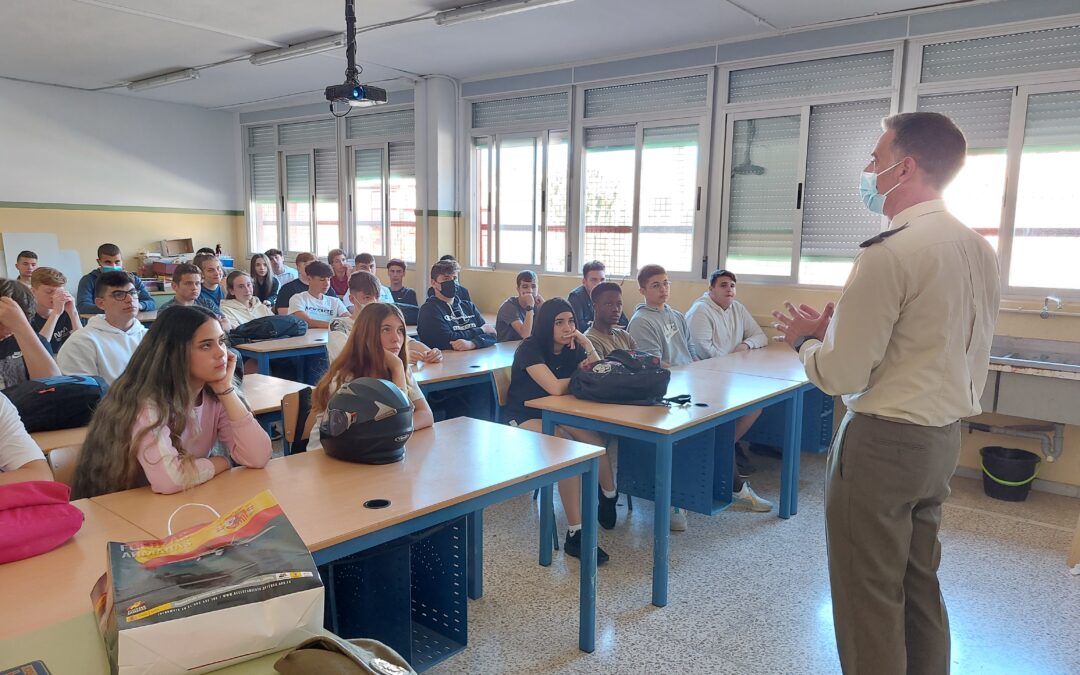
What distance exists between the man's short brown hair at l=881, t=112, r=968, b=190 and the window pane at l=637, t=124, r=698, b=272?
412 cm

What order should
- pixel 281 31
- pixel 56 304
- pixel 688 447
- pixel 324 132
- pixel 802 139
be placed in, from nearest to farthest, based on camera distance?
pixel 688 447 → pixel 56 304 → pixel 802 139 → pixel 281 31 → pixel 324 132

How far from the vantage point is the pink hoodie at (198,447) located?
6.78 feet

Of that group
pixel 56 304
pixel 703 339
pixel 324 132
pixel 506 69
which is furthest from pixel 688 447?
pixel 324 132

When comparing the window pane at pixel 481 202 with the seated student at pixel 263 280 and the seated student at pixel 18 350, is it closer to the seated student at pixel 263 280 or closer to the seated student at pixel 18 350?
the seated student at pixel 263 280

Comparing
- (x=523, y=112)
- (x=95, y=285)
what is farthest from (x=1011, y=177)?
(x=95, y=285)

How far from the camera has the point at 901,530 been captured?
1929 millimetres

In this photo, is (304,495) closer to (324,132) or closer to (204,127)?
(324,132)

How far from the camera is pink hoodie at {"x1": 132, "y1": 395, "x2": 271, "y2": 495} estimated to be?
6.78ft

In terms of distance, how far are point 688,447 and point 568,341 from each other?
0.81 m

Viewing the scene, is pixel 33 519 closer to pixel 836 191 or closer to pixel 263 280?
pixel 836 191

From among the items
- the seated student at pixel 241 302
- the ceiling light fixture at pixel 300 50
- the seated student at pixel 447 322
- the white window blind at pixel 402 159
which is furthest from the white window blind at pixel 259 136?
the seated student at pixel 447 322

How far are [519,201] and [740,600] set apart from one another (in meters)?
4.97

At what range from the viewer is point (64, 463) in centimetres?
225

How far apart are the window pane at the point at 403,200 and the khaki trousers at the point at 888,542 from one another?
Answer: 658 cm
